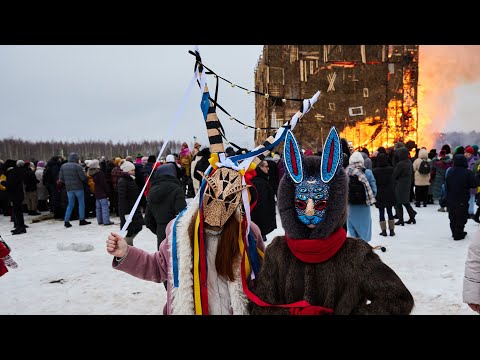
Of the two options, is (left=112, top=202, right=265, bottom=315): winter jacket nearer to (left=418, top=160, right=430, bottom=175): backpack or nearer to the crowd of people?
the crowd of people

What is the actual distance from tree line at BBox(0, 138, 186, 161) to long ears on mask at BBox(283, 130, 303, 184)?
17490 mm

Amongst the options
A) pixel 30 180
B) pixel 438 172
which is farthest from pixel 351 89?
pixel 30 180

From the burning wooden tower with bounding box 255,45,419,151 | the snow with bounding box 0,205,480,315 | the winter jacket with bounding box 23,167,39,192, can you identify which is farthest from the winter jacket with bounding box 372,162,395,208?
the burning wooden tower with bounding box 255,45,419,151

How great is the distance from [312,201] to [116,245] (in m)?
1.20

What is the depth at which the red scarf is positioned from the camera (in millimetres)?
2004

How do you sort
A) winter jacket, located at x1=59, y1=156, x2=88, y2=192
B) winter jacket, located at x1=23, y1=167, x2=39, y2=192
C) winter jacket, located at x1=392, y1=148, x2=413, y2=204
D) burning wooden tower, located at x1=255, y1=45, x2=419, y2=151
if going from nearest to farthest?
winter jacket, located at x1=392, y1=148, x2=413, y2=204 < winter jacket, located at x1=59, y1=156, x2=88, y2=192 < winter jacket, located at x1=23, y1=167, x2=39, y2=192 < burning wooden tower, located at x1=255, y1=45, x2=419, y2=151

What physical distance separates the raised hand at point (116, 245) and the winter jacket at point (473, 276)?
221cm

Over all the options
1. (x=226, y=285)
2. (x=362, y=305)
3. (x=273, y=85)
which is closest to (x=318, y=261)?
(x=362, y=305)

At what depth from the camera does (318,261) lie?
2.03m

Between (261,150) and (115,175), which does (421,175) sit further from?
(261,150)

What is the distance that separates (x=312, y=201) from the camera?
6.81 feet

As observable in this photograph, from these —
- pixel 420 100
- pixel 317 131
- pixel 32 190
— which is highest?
pixel 420 100
